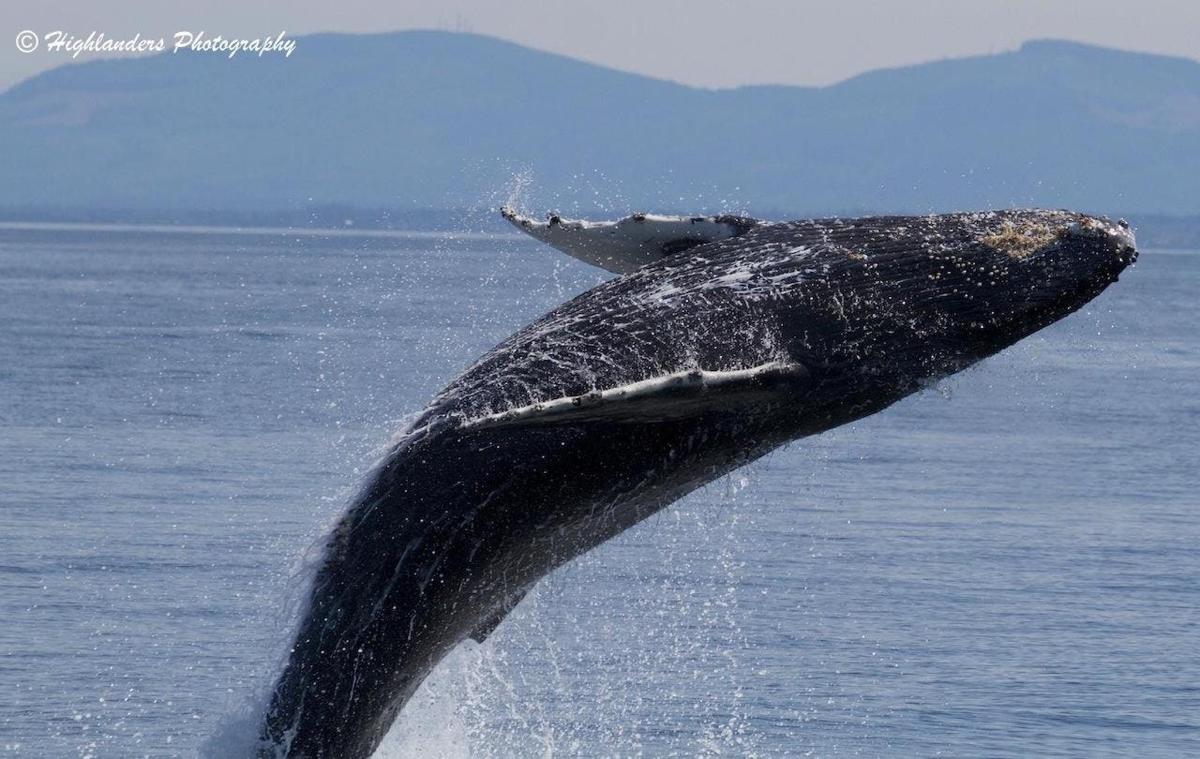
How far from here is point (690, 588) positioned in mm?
14469

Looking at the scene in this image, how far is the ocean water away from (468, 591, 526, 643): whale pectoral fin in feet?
2.72

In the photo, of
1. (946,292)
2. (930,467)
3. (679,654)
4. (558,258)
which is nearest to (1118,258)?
(946,292)

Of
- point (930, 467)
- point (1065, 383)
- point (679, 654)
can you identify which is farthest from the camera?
point (1065, 383)

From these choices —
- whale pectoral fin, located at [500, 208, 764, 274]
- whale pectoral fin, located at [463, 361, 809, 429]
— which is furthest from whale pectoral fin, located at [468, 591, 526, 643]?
whale pectoral fin, located at [500, 208, 764, 274]

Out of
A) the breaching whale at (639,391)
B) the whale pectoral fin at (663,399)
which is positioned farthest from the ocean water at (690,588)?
the whale pectoral fin at (663,399)

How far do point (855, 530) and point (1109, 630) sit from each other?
3.47 m

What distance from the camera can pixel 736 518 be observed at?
58.9ft

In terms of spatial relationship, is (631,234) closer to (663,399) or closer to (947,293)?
(947,293)

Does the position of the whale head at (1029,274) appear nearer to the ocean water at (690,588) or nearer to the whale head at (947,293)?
the whale head at (947,293)

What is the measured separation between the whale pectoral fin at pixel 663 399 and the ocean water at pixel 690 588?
46.7 inches

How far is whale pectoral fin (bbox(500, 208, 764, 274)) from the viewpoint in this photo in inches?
317

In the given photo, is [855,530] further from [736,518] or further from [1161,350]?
[1161,350]

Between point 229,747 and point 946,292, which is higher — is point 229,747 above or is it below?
below

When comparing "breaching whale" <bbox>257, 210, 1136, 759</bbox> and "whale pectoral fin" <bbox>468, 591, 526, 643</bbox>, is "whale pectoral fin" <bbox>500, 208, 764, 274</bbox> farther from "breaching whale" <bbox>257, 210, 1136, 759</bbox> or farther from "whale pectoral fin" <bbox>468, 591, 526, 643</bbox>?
"whale pectoral fin" <bbox>468, 591, 526, 643</bbox>
